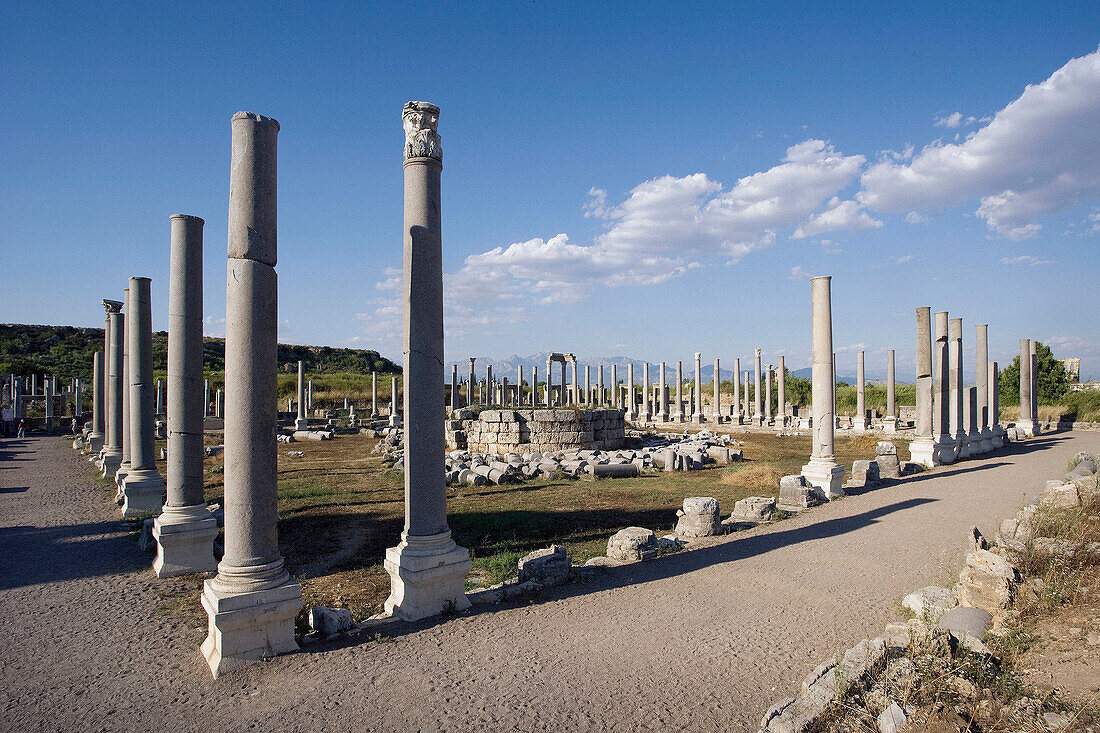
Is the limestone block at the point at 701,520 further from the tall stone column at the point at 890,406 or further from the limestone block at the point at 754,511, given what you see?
the tall stone column at the point at 890,406

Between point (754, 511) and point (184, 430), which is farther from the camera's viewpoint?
point (754, 511)

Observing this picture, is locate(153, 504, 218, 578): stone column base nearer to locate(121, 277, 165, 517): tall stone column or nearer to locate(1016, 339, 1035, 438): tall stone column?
locate(121, 277, 165, 517): tall stone column

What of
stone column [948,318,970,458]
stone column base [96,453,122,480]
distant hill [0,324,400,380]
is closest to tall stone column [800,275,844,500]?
stone column [948,318,970,458]

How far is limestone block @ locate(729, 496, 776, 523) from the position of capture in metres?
10.2

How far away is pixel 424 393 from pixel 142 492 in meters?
8.32

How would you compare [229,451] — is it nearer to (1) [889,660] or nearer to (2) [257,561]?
(2) [257,561]

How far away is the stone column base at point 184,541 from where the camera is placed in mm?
7758

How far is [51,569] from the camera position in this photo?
26.8 ft

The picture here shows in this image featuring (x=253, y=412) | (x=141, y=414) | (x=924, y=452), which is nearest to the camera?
(x=253, y=412)

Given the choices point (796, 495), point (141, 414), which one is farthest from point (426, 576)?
point (141, 414)

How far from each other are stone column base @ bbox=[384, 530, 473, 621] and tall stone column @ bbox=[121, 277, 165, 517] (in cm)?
742

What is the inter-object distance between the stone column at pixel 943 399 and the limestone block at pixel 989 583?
13.7 metres

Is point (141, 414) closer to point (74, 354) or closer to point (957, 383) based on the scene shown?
point (957, 383)

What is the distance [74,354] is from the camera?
6712cm
